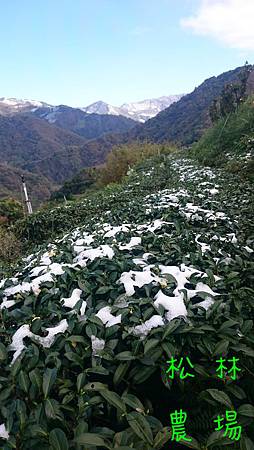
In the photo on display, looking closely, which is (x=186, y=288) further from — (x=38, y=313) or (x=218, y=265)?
(x=38, y=313)

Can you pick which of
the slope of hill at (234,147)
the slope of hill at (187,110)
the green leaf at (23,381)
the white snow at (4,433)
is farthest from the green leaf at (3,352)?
the slope of hill at (187,110)

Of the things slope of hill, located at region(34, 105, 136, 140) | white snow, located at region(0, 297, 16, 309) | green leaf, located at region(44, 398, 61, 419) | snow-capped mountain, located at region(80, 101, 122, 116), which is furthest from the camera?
snow-capped mountain, located at region(80, 101, 122, 116)

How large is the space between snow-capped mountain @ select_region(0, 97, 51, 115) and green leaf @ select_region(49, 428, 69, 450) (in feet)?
551

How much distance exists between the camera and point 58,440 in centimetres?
107

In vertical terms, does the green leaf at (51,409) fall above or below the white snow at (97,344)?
below

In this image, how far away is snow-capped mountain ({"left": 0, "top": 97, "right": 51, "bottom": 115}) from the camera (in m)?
159

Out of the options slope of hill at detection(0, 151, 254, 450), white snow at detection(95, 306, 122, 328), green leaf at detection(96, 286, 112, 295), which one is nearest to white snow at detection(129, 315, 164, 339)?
slope of hill at detection(0, 151, 254, 450)

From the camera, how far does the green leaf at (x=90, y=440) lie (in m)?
1.05

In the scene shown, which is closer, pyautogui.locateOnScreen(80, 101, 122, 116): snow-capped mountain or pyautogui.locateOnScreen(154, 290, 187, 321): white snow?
pyautogui.locateOnScreen(154, 290, 187, 321): white snow

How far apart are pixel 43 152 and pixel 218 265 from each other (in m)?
105

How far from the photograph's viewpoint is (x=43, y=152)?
333 ft

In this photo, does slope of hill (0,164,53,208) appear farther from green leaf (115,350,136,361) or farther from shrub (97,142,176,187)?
green leaf (115,350,136,361)

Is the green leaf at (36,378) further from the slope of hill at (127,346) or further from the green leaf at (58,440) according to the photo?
the green leaf at (58,440)

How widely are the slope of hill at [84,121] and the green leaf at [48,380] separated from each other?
13281 centimetres
